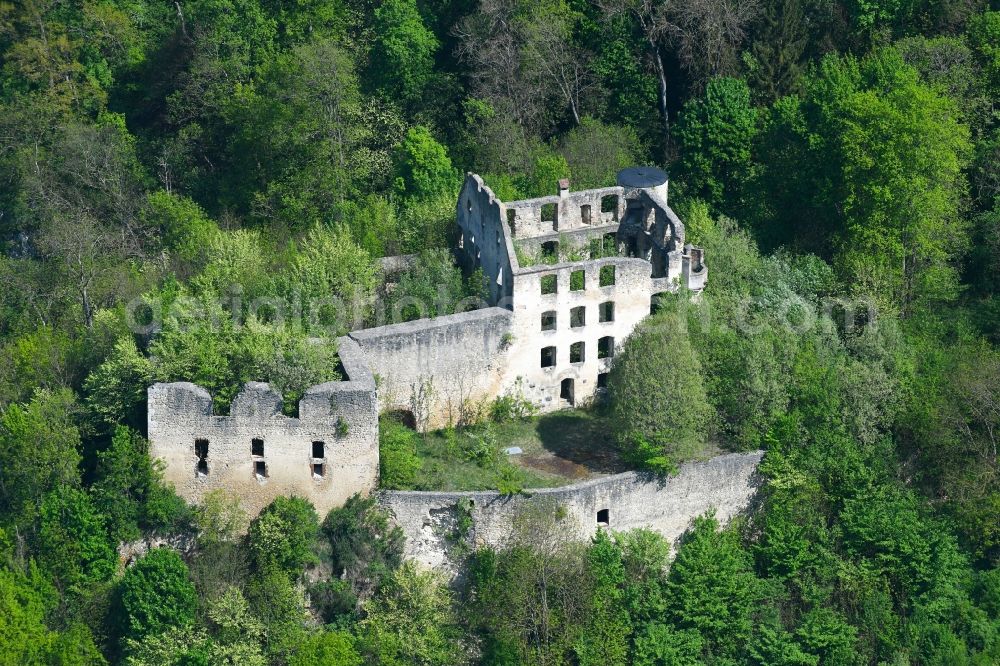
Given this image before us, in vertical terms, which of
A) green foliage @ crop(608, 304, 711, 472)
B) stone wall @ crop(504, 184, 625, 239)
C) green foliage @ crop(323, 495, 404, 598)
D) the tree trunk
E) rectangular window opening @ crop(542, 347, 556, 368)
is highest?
the tree trunk

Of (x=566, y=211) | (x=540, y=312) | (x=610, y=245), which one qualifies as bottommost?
(x=540, y=312)

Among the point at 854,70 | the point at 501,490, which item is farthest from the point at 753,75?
the point at 501,490

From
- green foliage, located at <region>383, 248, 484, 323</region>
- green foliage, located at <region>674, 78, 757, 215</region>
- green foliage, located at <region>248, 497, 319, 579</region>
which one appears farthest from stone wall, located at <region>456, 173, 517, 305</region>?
green foliage, located at <region>248, 497, 319, 579</region>

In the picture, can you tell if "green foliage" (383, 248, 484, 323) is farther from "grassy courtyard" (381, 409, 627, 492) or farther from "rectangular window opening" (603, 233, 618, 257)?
"rectangular window opening" (603, 233, 618, 257)

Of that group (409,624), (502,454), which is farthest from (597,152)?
(409,624)

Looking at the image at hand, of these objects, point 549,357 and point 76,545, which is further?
point 549,357

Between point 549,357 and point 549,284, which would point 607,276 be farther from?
point 549,357

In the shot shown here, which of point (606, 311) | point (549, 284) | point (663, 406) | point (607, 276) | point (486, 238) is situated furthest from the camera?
point (486, 238)
